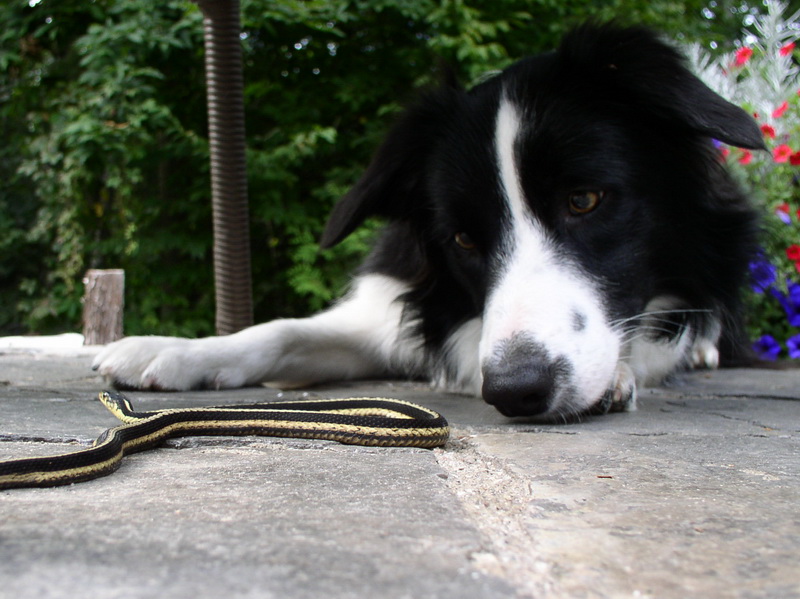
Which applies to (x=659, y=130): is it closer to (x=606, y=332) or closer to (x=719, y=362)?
(x=606, y=332)

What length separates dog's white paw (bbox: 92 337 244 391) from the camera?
192cm

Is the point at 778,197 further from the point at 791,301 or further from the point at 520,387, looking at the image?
the point at 520,387

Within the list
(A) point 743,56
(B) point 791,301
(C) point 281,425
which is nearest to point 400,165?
(C) point 281,425

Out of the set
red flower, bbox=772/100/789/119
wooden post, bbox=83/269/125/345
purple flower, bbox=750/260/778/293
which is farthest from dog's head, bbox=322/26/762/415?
wooden post, bbox=83/269/125/345

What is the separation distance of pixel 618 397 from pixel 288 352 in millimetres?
968

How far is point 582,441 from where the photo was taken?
1310 mm

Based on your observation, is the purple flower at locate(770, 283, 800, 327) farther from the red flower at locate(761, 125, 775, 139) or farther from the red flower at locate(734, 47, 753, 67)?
the red flower at locate(734, 47, 753, 67)

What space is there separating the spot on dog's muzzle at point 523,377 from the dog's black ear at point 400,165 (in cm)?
81

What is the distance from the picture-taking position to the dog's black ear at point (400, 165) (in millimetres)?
2229

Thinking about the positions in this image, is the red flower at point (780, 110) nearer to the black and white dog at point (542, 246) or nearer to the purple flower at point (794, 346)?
the purple flower at point (794, 346)

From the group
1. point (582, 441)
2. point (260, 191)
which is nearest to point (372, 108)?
point (260, 191)

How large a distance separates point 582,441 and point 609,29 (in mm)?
1239

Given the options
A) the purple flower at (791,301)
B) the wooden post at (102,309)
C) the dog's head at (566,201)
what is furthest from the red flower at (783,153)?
the wooden post at (102,309)

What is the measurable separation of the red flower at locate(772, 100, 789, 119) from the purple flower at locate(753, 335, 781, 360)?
1.04m
